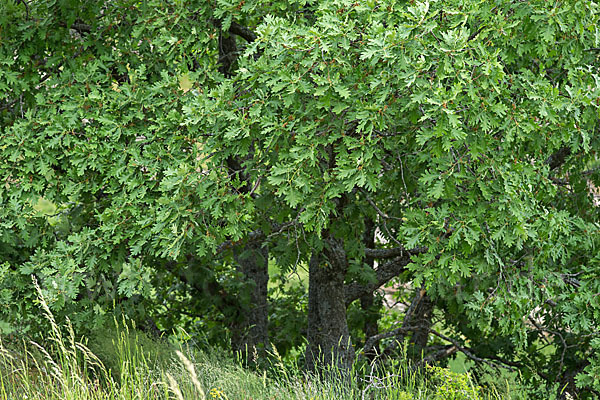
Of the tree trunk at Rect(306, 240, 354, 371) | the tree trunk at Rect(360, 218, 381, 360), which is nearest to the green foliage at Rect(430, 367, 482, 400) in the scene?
the tree trunk at Rect(306, 240, 354, 371)

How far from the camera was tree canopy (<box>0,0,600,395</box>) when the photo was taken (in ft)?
13.4

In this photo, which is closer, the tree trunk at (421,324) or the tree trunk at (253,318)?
the tree trunk at (421,324)

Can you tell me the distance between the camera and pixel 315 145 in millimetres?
4215

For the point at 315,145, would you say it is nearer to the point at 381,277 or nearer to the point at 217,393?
the point at 217,393

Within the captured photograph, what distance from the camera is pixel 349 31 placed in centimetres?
409

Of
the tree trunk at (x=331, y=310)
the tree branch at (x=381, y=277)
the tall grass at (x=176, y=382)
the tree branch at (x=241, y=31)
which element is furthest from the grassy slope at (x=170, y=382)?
the tree branch at (x=241, y=31)

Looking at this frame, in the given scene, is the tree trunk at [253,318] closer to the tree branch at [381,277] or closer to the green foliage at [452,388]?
the tree branch at [381,277]

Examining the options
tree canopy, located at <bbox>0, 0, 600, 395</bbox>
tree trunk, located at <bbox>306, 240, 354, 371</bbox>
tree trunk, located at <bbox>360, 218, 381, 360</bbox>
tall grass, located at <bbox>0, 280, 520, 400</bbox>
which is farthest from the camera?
tree trunk, located at <bbox>360, 218, 381, 360</bbox>

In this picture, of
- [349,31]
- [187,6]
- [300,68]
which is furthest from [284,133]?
[187,6]

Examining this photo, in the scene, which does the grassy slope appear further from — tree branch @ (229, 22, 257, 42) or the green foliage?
tree branch @ (229, 22, 257, 42)

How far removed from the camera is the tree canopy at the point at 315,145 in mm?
4070

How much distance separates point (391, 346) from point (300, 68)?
4156 mm

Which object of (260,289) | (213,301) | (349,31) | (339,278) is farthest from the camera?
(260,289)

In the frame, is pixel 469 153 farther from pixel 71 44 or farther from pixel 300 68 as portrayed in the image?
pixel 71 44
